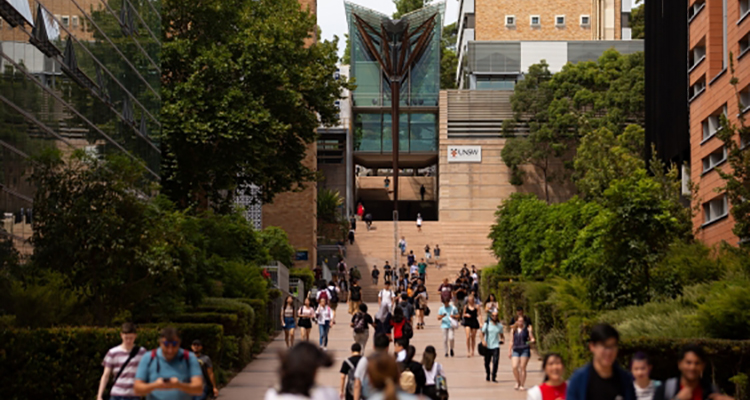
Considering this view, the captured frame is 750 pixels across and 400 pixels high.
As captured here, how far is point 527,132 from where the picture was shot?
238 ft

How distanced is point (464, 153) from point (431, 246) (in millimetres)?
14868

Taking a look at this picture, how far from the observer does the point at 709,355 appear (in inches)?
653

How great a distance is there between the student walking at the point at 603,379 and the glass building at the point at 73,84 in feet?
45.4

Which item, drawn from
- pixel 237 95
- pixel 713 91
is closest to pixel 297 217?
pixel 237 95

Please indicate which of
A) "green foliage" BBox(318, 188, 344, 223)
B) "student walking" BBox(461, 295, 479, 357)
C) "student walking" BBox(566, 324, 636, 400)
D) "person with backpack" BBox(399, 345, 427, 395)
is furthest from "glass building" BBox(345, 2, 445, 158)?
"student walking" BBox(566, 324, 636, 400)

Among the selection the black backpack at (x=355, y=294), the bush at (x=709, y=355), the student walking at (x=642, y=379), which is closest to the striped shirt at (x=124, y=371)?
the student walking at (x=642, y=379)

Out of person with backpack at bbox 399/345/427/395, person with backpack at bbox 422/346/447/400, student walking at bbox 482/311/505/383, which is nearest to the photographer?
person with backpack at bbox 399/345/427/395

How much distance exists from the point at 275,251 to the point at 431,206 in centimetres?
3976

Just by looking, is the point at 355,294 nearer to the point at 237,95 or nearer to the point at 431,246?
the point at 237,95

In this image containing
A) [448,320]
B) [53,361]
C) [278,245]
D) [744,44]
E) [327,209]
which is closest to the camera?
[53,361]

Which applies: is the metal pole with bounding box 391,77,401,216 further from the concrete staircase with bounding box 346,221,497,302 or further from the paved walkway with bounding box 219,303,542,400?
the paved walkway with bounding box 219,303,542,400

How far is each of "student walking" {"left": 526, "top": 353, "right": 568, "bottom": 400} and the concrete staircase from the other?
1683 inches

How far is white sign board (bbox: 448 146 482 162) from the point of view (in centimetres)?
7325

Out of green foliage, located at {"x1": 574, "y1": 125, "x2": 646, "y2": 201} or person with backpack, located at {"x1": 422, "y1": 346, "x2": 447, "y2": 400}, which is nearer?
person with backpack, located at {"x1": 422, "y1": 346, "x2": 447, "y2": 400}
